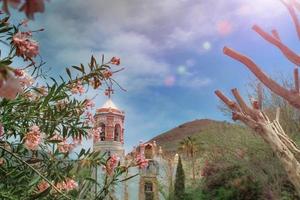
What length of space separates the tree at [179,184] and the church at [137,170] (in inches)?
45.2

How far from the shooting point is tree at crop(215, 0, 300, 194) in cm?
507

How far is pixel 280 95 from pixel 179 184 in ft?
80.7

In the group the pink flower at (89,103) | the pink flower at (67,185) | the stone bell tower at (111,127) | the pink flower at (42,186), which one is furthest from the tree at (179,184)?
the pink flower at (42,186)

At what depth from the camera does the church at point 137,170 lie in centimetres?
3207

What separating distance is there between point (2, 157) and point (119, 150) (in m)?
33.5

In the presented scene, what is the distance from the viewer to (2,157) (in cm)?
397

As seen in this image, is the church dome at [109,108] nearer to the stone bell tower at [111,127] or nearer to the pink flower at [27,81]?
the stone bell tower at [111,127]

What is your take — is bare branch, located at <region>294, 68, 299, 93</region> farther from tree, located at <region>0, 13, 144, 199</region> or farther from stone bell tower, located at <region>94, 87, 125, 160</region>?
stone bell tower, located at <region>94, 87, 125, 160</region>

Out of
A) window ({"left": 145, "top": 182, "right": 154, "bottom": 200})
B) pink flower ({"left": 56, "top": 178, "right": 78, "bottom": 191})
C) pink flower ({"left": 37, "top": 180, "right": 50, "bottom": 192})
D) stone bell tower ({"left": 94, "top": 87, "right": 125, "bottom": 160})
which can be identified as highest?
stone bell tower ({"left": 94, "top": 87, "right": 125, "bottom": 160})

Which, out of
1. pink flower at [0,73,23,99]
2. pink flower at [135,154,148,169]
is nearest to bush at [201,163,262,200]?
pink flower at [135,154,148,169]

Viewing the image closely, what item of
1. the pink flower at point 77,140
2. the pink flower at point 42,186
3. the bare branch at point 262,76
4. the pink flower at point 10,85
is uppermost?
the bare branch at point 262,76

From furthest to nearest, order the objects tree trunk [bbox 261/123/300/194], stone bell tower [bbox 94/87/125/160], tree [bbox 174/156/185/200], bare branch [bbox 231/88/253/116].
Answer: stone bell tower [bbox 94/87/125/160] < tree [bbox 174/156/185/200] < bare branch [bbox 231/88/253/116] < tree trunk [bbox 261/123/300/194]

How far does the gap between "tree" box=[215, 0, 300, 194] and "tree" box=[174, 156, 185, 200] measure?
23.0 metres

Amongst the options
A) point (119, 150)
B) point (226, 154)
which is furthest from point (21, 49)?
point (119, 150)
